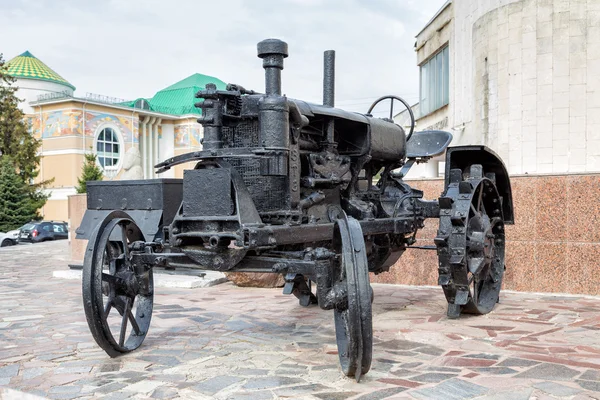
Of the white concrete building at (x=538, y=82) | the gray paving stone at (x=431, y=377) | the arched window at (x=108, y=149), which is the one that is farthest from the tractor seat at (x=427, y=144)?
the arched window at (x=108, y=149)

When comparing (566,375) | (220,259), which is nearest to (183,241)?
(220,259)

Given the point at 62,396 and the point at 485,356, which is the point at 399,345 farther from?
the point at 62,396

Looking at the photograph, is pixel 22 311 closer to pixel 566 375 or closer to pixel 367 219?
pixel 367 219

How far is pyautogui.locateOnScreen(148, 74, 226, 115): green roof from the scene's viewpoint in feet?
169

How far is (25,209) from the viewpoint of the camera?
33.5m

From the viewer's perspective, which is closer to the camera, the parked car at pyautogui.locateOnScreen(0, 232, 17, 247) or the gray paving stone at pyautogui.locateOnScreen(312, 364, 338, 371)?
the gray paving stone at pyautogui.locateOnScreen(312, 364, 338, 371)

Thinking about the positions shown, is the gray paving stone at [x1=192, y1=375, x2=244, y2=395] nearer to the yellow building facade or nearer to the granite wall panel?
the granite wall panel

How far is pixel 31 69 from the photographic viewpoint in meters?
46.5

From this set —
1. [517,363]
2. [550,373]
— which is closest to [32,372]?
[517,363]

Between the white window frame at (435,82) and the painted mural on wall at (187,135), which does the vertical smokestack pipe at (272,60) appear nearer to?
the white window frame at (435,82)

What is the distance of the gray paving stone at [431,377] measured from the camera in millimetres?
4554

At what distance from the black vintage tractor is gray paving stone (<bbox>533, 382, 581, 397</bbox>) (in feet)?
3.87

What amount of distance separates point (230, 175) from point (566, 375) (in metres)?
2.80

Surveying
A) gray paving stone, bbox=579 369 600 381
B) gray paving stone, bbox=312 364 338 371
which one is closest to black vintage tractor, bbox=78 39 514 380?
gray paving stone, bbox=312 364 338 371
